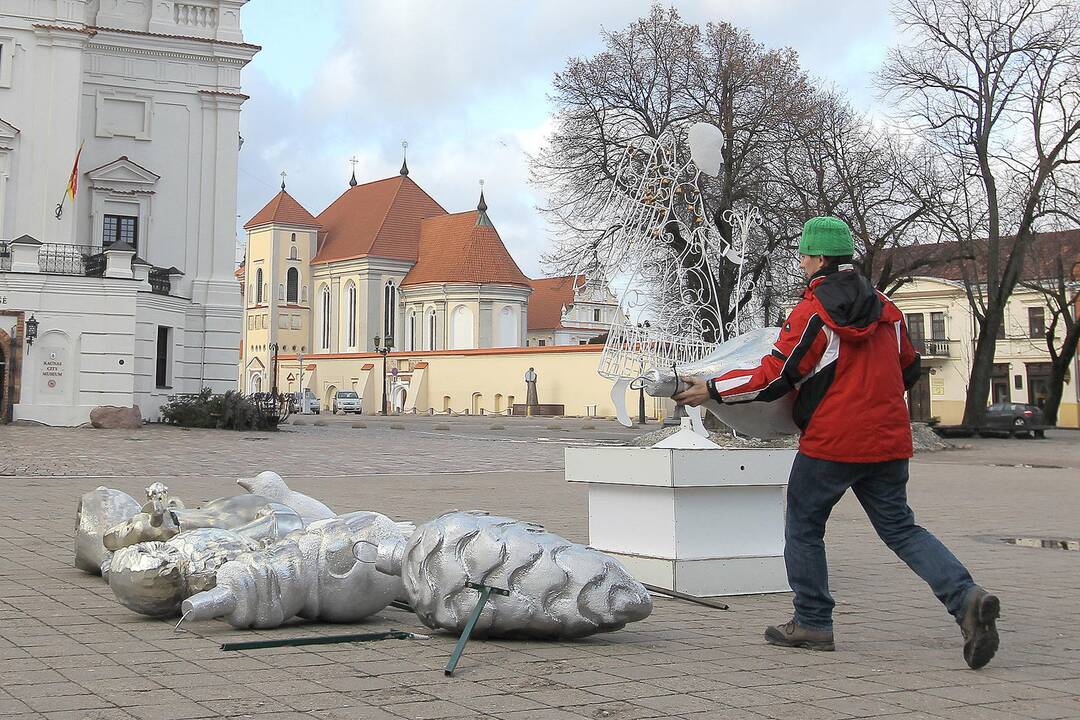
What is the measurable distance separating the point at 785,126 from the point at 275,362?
55.6 m

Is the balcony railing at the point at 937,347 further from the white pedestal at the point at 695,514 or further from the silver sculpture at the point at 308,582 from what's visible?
the silver sculpture at the point at 308,582

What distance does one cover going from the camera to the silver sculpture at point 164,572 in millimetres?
5535

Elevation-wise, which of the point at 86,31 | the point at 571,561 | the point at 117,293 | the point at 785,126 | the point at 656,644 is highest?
the point at 86,31

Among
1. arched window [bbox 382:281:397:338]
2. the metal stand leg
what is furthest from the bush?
arched window [bbox 382:281:397:338]

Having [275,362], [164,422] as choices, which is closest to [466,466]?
[164,422]

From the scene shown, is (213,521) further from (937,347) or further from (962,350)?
(962,350)

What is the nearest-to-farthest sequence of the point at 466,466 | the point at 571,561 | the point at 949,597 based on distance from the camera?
the point at 949,597
the point at 571,561
the point at 466,466

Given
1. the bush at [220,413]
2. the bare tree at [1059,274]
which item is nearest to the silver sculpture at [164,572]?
the bush at [220,413]

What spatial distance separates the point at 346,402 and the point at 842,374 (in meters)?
76.4

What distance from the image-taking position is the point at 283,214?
9512cm

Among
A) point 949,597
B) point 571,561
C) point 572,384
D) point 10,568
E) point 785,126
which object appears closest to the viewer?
point 949,597

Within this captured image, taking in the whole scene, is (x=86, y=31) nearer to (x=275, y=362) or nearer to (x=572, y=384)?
(x=572, y=384)

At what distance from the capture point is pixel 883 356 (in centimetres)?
500

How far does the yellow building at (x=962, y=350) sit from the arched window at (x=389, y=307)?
39.2 m
